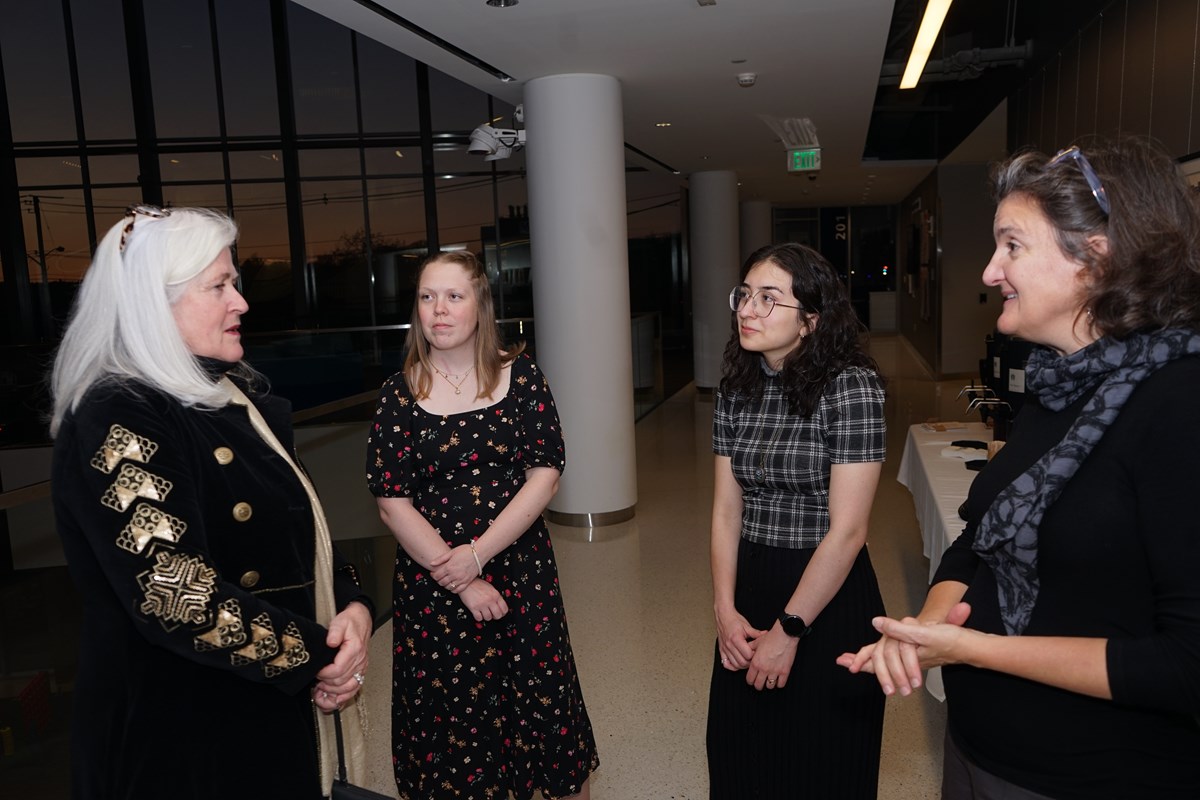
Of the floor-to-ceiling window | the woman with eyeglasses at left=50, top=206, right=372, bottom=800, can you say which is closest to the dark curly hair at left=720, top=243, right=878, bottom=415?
the woman with eyeglasses at left=50, top=206, right=372, bottom=800

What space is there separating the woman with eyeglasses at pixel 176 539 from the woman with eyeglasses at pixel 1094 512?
3.61 feet

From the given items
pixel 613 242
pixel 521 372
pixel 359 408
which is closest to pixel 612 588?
pixel 359 408

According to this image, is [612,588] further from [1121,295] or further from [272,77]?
[272,77]

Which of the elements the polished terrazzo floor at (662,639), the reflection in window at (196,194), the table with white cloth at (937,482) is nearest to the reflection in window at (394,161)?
the reflection in window at (196,194)

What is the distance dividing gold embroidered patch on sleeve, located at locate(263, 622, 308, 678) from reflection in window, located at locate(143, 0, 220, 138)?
11.5 meters

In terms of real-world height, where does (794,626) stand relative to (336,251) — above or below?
below

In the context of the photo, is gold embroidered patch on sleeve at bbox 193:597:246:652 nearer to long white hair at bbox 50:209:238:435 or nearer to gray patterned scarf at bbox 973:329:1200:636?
long white hair at bbox 50:209:238:435

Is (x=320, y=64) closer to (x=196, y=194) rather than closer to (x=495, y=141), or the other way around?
(x=196, y=194)

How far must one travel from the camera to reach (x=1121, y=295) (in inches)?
47.6

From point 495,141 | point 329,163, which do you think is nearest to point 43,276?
point 329,163

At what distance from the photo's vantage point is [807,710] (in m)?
2.17

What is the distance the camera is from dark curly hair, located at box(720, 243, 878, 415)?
2.15 meters

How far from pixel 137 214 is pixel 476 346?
112cm

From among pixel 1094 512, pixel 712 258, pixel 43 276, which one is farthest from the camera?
pixel 712 258
